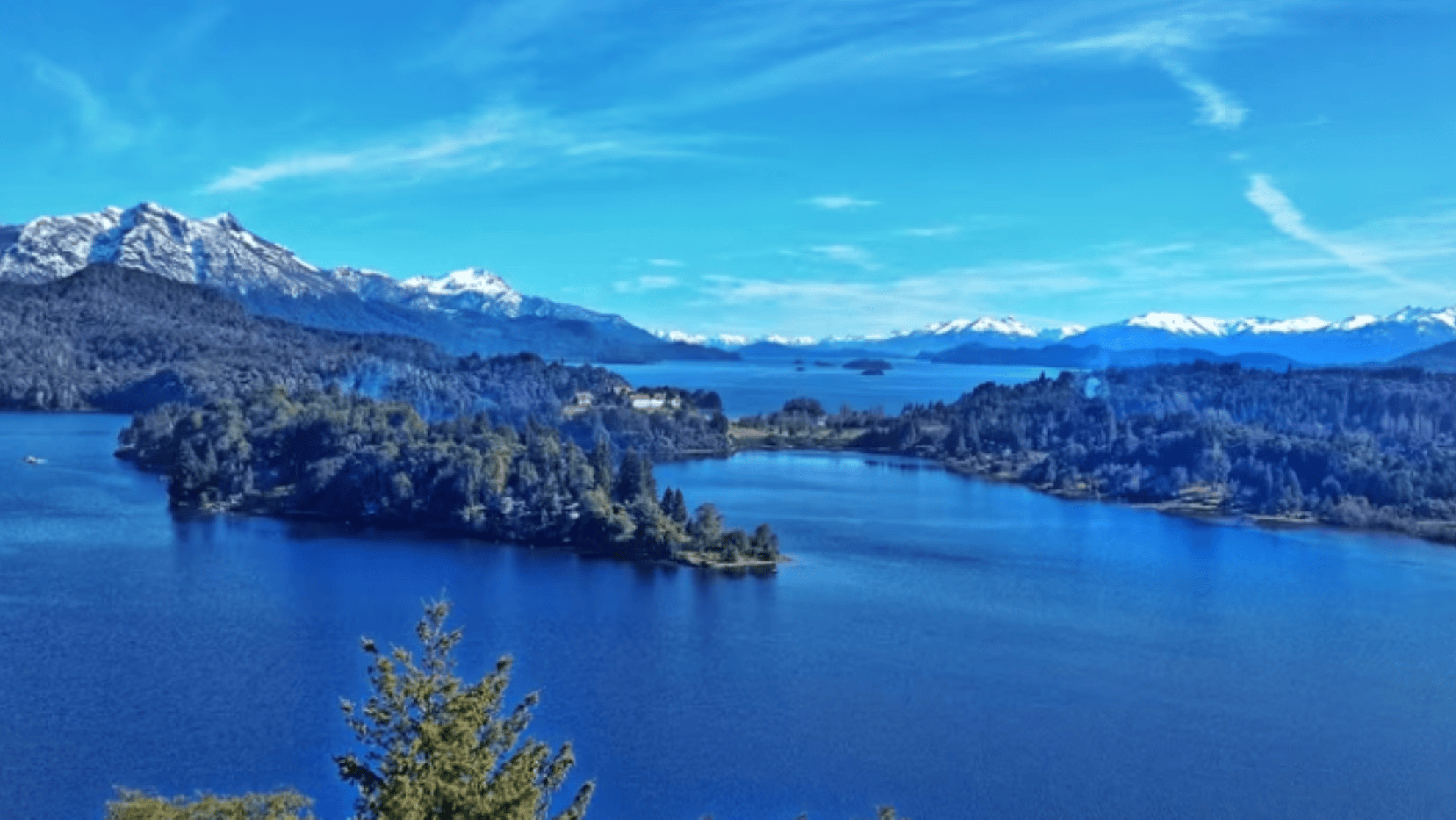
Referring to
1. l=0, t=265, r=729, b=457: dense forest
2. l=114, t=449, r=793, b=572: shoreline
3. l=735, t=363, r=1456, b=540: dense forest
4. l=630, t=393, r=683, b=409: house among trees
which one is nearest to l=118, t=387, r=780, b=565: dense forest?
l=114, t=449, r=793, b=572: shoreline

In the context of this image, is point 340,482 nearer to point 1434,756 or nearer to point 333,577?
point 333,577

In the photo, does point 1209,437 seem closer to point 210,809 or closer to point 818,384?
point 210,809

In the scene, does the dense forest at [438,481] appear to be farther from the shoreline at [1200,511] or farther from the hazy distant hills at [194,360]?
the shoreline at [1200,511]

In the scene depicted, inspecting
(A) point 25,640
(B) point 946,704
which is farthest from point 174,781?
(B) point 946,704

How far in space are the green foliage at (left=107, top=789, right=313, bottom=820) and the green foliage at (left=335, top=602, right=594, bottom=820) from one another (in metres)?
0.74

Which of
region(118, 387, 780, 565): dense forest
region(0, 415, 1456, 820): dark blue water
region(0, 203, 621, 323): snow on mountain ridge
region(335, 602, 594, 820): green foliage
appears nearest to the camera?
region(335, 602, 594, 820): green foliage

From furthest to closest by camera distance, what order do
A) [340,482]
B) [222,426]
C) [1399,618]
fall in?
1. [222,426]
2. [340,482]
3. [1399,618]

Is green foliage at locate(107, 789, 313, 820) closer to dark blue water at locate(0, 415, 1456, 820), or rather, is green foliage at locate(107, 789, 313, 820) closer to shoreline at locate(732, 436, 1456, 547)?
dark blue water at locate(0, 415, 1456, 820)

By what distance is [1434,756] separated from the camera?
72.2 feet

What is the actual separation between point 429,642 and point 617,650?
1733 centimetres

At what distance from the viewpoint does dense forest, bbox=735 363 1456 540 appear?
174 feet

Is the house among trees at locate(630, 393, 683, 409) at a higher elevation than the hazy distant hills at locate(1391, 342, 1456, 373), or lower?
lower

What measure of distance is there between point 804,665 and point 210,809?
1695cm

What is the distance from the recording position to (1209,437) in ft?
205
